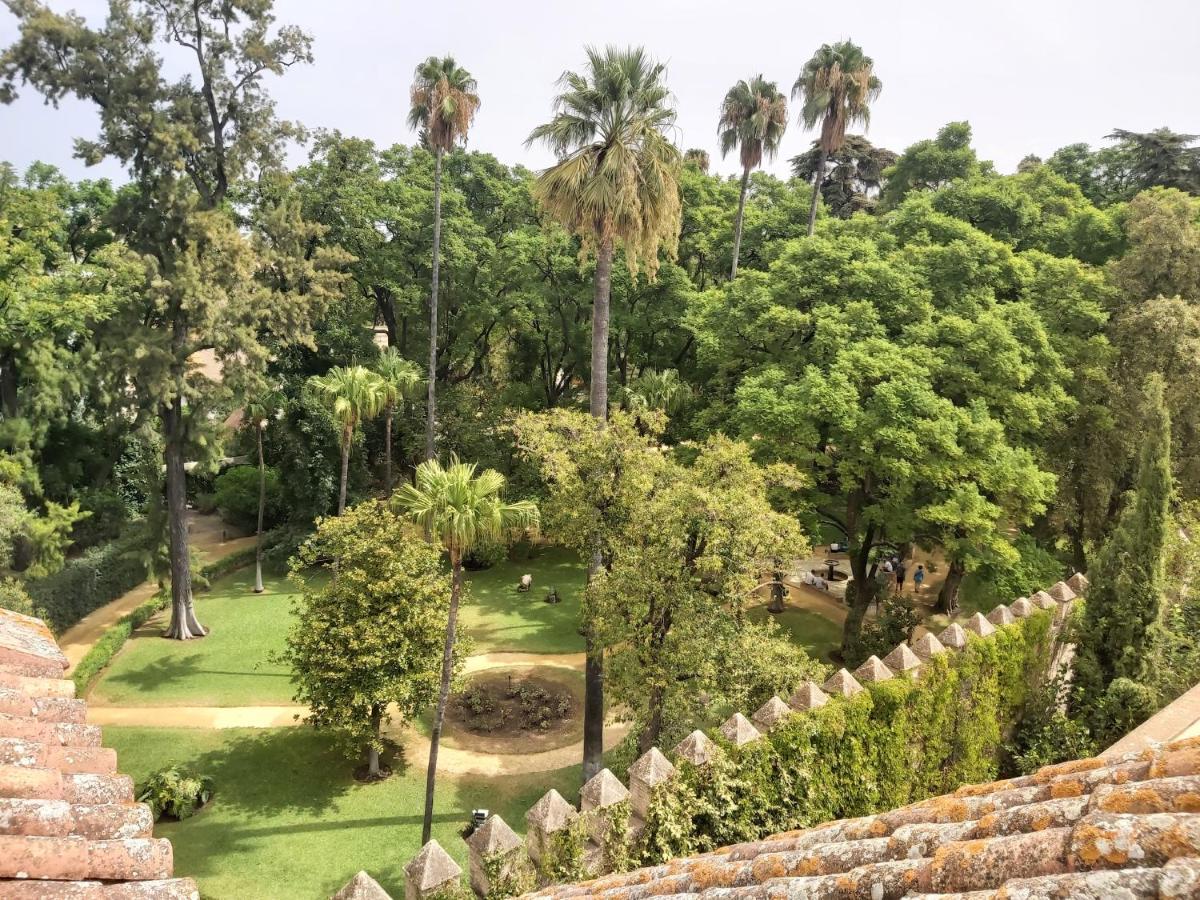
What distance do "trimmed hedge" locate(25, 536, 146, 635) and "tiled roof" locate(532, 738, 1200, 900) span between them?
25976 mm

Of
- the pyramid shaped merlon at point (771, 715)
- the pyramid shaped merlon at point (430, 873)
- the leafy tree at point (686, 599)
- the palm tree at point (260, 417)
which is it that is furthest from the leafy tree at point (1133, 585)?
the palm tree at point (260, 417)

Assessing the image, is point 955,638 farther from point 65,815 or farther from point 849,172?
point 849,172

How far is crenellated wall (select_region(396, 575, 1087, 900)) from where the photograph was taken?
27.9 ft

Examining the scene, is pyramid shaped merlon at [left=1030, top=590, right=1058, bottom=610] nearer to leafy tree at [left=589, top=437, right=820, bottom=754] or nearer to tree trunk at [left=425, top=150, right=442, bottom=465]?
leafy tree at [left=589, top=437, right=820, bottom=754]

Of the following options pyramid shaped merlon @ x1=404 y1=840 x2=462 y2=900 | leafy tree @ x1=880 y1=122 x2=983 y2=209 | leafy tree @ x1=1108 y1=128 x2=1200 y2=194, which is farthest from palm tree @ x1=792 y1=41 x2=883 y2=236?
pyramid shaped merlon @ x1=404 y1=840 x2=462 y2=900

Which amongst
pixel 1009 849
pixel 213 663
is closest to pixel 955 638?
pixel 1009 849

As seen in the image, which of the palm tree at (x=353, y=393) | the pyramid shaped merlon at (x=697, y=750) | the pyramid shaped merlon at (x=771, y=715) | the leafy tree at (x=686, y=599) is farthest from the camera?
the palm tree at (x=353, y=393)

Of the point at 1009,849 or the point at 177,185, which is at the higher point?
the point at 177,185

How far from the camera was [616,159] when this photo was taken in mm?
15477

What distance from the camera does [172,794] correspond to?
622 inches

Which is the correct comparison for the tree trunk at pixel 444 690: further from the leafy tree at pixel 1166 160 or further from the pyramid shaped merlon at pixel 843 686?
the leafy tree at pixel 1166 160

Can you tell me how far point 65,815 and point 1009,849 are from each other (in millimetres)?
6090

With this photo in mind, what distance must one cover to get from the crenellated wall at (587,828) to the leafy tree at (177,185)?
19.6 meters

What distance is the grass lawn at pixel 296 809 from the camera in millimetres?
14258
